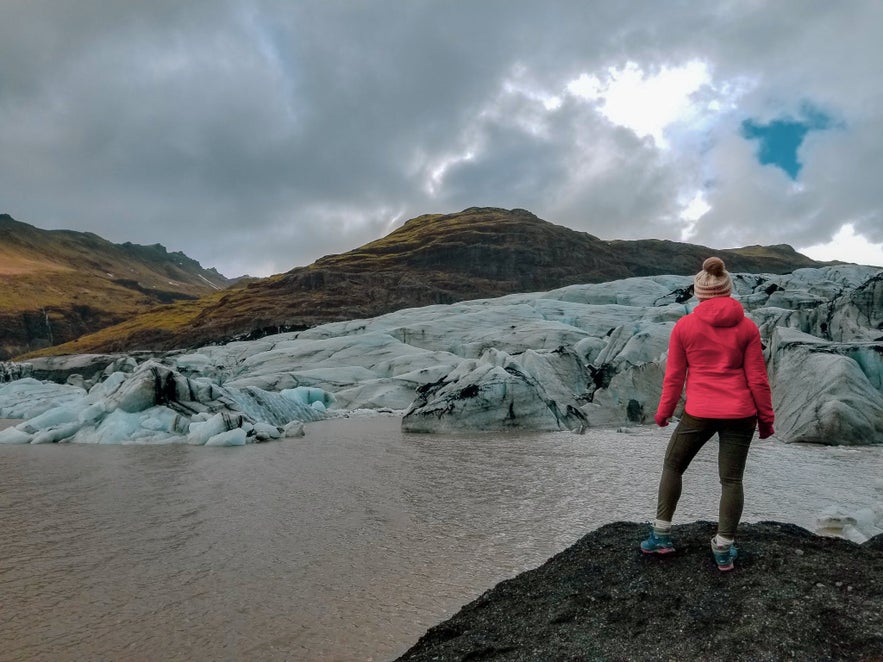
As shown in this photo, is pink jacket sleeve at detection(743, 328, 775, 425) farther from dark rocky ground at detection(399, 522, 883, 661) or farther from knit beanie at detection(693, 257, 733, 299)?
dark rocky ground at detection(399, 522, 883, 661)

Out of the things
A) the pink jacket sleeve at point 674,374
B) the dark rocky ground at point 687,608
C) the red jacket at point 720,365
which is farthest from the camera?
the pink jacket sleeve at point 674,374

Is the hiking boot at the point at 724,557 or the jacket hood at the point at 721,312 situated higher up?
the jacket hood at the point at 721,312

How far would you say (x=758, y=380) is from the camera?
4.75 metres

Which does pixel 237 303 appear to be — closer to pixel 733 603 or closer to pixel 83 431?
pixel 83 431

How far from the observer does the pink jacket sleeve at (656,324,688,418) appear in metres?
5.09

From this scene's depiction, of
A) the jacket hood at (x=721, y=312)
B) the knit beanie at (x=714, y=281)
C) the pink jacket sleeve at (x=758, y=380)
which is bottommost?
the pink jacket sleeve at (x=758, y=380)

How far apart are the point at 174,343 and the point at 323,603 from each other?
99.3 meters

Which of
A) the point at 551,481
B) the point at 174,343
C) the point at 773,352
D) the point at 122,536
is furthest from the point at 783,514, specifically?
the point at 174,343

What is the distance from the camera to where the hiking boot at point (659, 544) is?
5.14 m

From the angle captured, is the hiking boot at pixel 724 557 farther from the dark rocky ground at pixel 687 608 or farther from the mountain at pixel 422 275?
the mountain at pixel 422 275

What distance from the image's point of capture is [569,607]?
455cm

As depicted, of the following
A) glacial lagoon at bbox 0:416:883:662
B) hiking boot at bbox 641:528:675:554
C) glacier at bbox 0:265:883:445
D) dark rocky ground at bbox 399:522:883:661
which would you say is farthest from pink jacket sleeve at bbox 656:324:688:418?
glacier at bbox 0:265:883:445

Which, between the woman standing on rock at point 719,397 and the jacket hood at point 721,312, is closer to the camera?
the woman standing on rock at point 719,397

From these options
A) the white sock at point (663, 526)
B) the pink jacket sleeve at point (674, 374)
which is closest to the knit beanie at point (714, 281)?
the pink jacket sleeve at point (674, 374)
